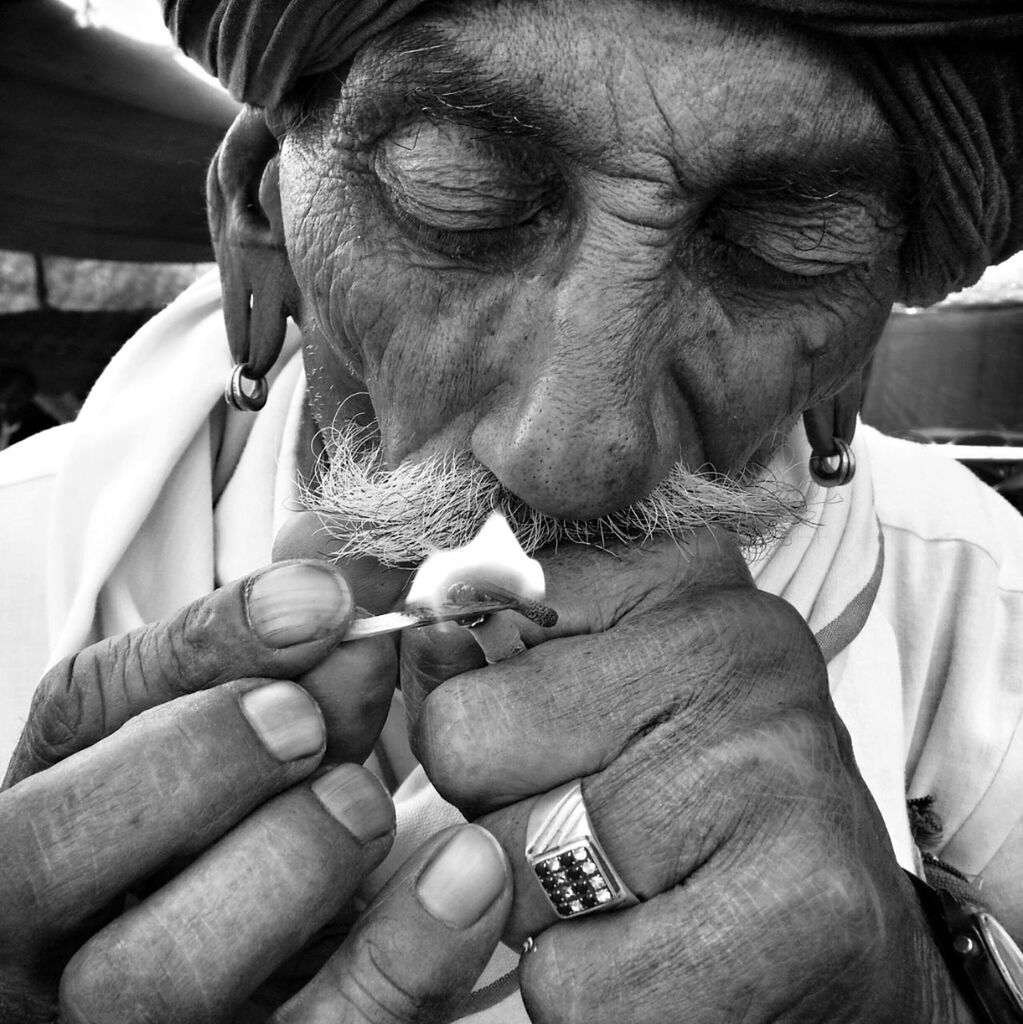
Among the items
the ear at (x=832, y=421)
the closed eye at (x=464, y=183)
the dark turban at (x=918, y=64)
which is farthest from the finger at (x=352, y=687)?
the ear at (x=832, y=421)

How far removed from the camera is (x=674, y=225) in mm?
1450

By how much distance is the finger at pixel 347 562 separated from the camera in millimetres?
1437

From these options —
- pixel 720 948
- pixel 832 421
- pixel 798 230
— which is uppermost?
pixel 798 230

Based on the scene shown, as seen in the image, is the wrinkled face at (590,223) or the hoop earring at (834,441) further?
the hoop earring at (834,441)

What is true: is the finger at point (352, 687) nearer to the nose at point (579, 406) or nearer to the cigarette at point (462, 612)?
the cigarette at point (462, 612)

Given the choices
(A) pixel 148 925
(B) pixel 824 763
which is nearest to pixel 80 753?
(A) pixel 148 925

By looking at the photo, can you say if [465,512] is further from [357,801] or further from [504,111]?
[504,111]

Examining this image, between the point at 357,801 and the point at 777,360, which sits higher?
the point at 777,360

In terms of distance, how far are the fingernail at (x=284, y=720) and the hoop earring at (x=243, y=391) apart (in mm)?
1168

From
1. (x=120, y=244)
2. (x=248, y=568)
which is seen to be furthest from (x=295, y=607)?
(x=120, y=244)

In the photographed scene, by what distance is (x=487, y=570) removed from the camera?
1.18 meters

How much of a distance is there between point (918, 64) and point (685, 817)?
110 centimetres

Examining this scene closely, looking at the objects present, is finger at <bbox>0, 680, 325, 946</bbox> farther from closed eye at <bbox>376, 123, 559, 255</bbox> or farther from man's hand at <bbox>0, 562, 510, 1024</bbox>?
closed eye at <bbox>376, 123, 559, 255</bbox>

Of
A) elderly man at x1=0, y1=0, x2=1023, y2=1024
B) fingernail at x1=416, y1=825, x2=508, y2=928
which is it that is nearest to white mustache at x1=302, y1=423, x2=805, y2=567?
elderly man at x1=0, y1=0, x2=1023, y2=1024
